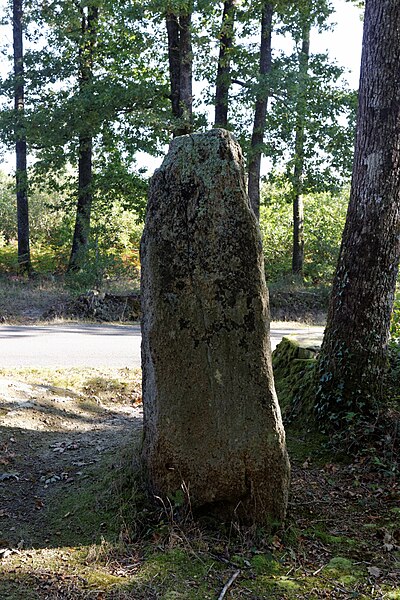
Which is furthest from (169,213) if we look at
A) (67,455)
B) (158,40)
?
(158,40)

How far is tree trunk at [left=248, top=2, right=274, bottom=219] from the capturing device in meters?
20.9

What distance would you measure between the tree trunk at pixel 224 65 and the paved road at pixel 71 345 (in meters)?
10.1

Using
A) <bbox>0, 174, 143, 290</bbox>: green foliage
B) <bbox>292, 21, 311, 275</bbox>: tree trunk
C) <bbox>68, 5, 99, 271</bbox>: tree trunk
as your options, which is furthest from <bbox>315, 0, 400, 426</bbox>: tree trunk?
<bbox>68, 5, 99, 271</bbox>: tree trunk

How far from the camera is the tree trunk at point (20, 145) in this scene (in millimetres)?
21891

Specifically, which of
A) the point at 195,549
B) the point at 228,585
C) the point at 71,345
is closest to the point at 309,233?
the point at 71,345

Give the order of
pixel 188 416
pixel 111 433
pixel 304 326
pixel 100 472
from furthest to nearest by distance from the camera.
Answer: pixel 304 326 → pixel 111 433 → pixel 100 472 → pixel 188 416

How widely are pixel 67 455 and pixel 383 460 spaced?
9.72ft

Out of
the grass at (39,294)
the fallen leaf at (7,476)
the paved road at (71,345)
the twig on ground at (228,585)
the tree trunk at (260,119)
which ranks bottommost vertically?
the twig on ground at (228,585)

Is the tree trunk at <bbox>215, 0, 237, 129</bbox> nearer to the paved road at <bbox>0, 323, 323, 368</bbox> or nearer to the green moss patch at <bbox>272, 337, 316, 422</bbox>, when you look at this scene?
the paved road at <bbox>0, 323, 323, 368</bbox>

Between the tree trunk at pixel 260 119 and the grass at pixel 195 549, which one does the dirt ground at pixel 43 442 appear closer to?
the grass at pixel 195 549

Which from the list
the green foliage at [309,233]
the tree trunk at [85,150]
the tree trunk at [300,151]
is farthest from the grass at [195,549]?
the green foliage at [309,233]

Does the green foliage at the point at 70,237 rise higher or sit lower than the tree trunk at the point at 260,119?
lower

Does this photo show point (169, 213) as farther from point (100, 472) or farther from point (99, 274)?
point (99, 274)

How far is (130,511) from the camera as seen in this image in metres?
4.21
